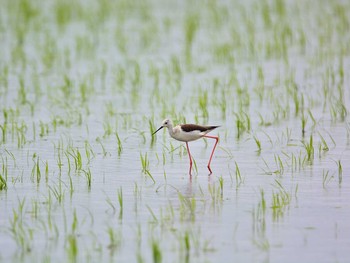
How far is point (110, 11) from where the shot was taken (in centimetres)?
1962

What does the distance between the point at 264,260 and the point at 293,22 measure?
12.4 meters

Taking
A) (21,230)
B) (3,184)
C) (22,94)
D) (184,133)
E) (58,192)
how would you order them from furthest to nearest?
(22,94)
(184,133)
(3,184)
(58,192)
(21,230)

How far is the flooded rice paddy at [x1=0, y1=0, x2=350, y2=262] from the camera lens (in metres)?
5.93

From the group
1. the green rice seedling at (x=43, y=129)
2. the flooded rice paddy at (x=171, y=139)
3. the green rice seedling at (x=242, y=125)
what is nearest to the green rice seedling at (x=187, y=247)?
the flooded rice paddy at (x=171, y=139)

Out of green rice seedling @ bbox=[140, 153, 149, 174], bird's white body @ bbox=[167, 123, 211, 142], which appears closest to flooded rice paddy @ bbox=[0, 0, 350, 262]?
green rice seedling @ bbox=[140, 153, 149, 174]

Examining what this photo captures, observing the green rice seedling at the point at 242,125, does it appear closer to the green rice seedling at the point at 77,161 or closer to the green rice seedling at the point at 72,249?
the green rice seedling at the point at 77,161

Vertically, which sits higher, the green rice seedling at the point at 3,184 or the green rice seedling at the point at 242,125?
the green rice seedling at the point at 242,125

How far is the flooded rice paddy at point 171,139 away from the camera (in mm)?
5926

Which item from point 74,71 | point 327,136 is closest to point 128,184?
point 327,136

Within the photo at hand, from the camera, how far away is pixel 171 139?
9.65 meters

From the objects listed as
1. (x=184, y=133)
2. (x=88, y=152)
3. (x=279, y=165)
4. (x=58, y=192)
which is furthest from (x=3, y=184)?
(x=279, y=165)

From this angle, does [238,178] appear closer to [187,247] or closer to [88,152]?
[88,152]

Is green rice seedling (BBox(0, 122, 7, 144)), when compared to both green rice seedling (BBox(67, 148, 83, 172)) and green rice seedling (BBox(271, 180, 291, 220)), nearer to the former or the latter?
green rice seedling (BBox(67, 148, 83, 172))

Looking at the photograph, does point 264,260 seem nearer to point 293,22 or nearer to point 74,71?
point 74,71
